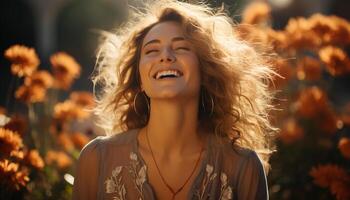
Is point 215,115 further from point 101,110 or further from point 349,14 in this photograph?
point 349,14

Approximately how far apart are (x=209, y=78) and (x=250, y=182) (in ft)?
1.78

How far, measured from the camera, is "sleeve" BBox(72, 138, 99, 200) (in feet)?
9.61

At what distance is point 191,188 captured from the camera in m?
2.83

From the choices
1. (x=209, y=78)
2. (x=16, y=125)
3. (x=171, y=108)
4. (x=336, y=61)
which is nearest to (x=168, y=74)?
(x=171, y=108)

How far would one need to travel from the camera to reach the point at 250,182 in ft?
9.39

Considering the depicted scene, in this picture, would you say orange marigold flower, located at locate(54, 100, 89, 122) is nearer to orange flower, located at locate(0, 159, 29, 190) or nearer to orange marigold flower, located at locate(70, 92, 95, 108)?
orange marigold flower, located at locate(70, 92, 95, 108)

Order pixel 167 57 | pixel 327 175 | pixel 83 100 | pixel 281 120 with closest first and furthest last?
pixel 167 57 < pixel 327 175 < pixel 281 120 < pixel 83 100

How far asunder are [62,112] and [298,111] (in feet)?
5.42

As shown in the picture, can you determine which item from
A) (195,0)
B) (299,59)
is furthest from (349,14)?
(195,0)

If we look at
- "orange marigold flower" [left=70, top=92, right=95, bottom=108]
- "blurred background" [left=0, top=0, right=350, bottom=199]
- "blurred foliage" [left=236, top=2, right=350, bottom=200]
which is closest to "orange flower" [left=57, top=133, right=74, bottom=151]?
"blurred background" [left=0, top=0, right=350, bottom=199]

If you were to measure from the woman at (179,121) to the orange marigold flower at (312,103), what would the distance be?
4.22ft

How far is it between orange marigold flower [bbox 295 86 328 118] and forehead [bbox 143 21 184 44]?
1740 mm

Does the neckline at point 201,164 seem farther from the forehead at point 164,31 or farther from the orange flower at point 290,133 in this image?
the orange flower at point 290,133

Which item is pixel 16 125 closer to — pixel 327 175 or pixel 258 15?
pixel 327 175
